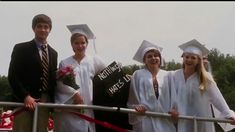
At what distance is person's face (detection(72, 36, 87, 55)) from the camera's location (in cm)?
748

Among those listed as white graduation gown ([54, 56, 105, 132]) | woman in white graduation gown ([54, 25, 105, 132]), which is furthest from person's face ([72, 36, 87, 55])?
white graduation gown ([54, 56, 105, 132])

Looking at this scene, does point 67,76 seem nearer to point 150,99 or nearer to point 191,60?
point 150,99

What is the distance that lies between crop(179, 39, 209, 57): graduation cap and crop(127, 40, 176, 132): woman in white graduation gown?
15.8 inches

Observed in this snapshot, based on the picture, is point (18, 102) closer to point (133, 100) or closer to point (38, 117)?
point (38, 117)

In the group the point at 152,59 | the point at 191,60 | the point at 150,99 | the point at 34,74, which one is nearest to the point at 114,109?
the point at 150,99

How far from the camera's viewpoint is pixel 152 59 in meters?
7.61

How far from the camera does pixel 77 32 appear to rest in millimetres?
7625

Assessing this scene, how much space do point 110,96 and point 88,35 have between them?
97 cm

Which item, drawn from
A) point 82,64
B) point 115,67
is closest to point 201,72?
point 115,67

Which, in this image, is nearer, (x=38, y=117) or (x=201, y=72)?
(x=38, y=117)

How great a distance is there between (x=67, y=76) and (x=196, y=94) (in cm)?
187

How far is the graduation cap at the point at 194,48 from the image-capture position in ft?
25.4

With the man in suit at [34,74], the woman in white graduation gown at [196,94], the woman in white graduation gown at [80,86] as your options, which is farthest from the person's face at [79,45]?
the woman in white graduation gown at [196,94]

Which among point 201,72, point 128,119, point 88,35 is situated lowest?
point 128,119
